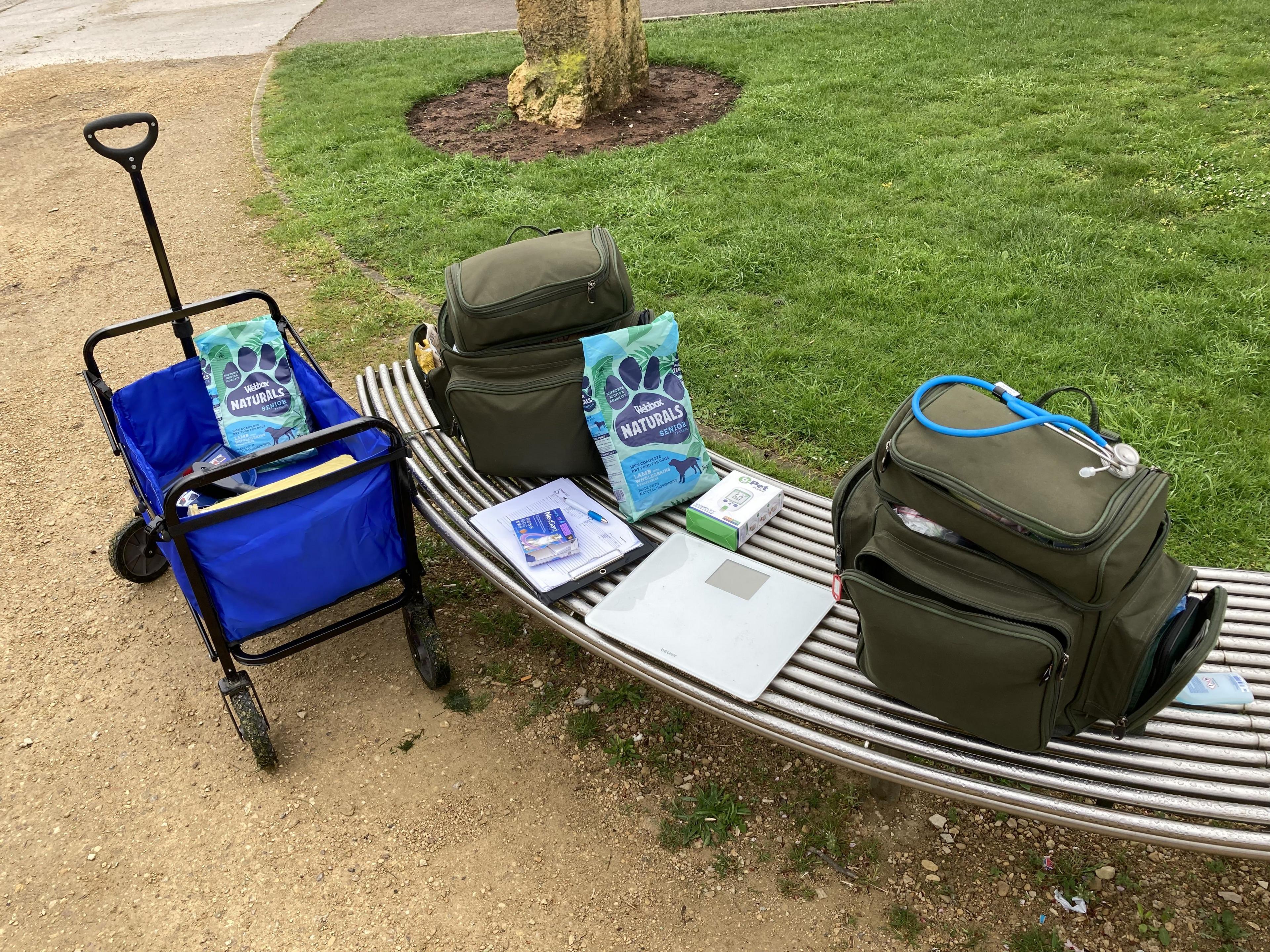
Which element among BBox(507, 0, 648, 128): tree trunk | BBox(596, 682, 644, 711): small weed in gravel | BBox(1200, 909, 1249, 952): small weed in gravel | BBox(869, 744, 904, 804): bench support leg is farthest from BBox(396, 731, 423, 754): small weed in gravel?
BBox(507, 0, 648, 128): tree trunk

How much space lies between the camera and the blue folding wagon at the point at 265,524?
104 inches

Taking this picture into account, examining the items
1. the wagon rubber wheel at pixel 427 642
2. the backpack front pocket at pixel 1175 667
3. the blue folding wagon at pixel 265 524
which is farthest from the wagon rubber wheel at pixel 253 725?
the backpack front pocket at pixel 1175 667

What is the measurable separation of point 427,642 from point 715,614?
3.39ft

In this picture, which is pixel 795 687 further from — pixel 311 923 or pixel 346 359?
pixel 346 359

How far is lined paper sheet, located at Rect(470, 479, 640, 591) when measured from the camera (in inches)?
112

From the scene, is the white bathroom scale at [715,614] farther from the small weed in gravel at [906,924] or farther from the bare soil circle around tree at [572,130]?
the bare soil circle around tree at [572,130]

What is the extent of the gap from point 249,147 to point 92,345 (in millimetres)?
5902

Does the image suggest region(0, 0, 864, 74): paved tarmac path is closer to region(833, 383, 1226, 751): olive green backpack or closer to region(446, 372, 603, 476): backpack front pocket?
region(446, 372, 603, 476): backpack front pocket

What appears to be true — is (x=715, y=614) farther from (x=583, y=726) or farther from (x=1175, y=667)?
(x=1175, y=667)

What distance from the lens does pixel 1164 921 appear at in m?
2.41

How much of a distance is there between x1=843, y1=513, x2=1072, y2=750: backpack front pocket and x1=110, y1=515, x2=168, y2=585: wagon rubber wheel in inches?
110

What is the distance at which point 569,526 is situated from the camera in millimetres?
2988

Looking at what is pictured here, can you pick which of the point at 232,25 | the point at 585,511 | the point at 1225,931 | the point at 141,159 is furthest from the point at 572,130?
the point at 232,25

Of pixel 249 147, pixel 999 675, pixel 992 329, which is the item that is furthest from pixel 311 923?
pixel 249 147
